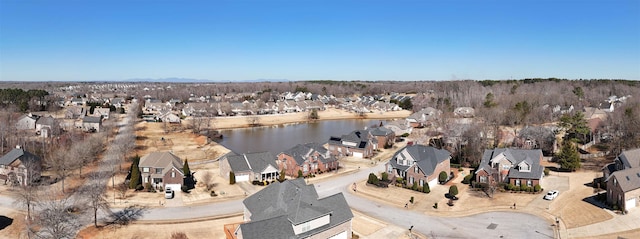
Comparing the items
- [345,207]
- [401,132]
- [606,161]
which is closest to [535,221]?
[345,207]

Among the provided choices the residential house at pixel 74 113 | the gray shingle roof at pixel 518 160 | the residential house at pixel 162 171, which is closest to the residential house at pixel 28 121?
the residential house at pixel 74 113

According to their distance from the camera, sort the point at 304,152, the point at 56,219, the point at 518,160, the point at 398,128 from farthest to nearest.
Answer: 1. the point at 398,128
2. the point at 304,152
3. the point at 518,160
4. the point at 56,219

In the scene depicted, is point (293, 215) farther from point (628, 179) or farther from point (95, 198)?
point (628, 179)

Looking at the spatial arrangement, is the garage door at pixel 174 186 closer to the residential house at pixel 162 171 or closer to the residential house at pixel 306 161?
the residential house at pixel 162 171

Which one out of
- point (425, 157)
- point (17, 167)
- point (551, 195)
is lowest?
point (551, 195)

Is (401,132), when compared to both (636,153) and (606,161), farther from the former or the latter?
(636,153)

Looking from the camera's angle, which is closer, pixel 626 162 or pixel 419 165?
pixel 626 162

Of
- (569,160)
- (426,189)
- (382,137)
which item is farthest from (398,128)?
(426,189)
